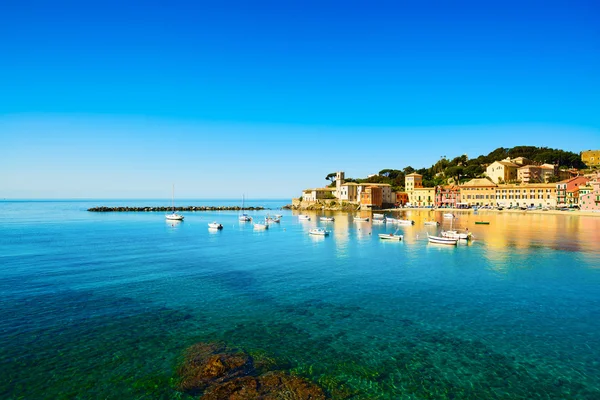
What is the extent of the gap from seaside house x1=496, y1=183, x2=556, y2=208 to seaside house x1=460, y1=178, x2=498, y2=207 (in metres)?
1.61

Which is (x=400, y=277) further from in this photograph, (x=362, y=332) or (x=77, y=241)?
(x=77, y=241)

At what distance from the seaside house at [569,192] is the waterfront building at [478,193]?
16010 millimetres

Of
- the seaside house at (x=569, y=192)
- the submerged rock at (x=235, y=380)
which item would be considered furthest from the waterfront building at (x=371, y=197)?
the submerged rock at (x=235, y=380)

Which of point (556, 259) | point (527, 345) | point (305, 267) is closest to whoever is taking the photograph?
point (527, 345)

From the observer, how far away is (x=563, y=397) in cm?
991

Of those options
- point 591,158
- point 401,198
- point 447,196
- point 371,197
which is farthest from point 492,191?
point 591,158

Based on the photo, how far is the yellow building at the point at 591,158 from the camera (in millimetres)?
128150

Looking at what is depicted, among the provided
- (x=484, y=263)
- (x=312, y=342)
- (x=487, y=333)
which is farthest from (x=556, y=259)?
(x=312, y=342)

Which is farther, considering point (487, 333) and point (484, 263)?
point (484, 263)

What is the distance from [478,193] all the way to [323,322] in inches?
4279

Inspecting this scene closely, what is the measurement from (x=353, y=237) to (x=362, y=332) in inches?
1328

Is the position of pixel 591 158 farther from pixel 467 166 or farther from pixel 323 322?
pixel 323 322

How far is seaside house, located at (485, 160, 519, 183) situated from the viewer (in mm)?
116881

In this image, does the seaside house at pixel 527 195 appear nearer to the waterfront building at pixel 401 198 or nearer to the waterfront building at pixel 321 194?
the waterfront building at pixel 401 198
